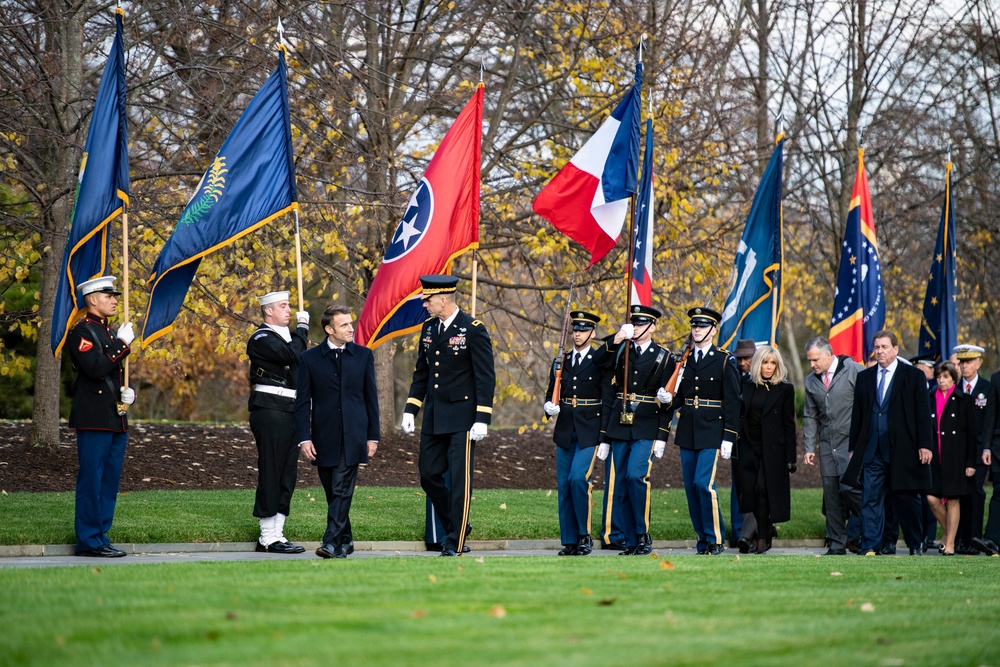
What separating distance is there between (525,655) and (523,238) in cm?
1249

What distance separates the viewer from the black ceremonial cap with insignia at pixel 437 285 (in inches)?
404

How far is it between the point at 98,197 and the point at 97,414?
6.20 feet

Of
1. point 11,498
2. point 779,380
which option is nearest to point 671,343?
point 779,380

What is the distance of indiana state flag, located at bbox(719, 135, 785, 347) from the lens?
47.4 feet

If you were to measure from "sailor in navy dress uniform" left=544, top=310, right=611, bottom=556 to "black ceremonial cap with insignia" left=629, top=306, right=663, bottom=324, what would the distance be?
378 millimetres

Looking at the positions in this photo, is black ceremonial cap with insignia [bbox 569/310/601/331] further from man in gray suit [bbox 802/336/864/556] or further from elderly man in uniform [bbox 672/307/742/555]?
man in gray suit [bbox 802/336/864/556]

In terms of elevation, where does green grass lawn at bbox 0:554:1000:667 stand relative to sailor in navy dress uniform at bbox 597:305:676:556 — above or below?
below

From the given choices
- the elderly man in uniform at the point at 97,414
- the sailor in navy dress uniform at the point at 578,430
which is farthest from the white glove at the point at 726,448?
the elderly man in uniform at the point at 97,414

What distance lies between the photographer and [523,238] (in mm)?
17094

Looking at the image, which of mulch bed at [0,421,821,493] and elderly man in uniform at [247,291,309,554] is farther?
mulch bed at [0,421,821,493]

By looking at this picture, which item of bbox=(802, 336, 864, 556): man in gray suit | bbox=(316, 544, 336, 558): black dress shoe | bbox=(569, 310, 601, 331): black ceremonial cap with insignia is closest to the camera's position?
bbox=(316, 544, 336, 558): black dress shoe

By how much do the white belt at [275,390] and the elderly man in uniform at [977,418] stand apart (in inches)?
290

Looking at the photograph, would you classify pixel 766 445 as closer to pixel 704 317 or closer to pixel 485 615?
pixel 704 317

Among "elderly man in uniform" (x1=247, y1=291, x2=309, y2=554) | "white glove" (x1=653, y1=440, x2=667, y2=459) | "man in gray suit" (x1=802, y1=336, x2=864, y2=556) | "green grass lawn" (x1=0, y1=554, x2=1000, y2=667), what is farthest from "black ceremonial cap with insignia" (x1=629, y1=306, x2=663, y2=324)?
"green grass lawn" (x1=0, y1=554, x2=1000, y2=667)
